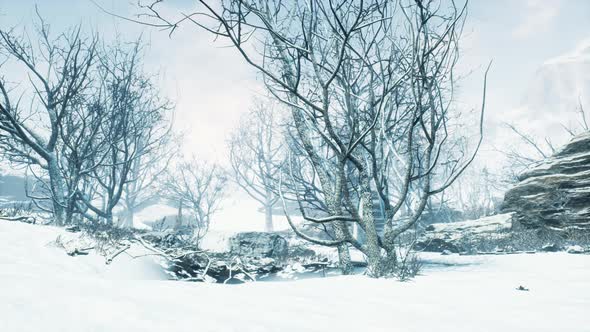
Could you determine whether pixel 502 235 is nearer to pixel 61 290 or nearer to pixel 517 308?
pixel 517 308

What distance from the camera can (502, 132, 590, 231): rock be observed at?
867 cm

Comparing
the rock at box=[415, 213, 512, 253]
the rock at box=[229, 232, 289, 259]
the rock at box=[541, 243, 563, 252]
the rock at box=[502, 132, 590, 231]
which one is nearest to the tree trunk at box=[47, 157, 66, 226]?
the rock at box=[229, 232, 289, 259]

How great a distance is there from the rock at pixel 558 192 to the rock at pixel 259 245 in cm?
733

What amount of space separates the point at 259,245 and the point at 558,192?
347 inches

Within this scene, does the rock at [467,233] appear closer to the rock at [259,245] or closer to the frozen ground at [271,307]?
the rock at [259,245]

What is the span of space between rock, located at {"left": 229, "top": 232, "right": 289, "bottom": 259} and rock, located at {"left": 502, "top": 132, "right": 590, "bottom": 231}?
733cm

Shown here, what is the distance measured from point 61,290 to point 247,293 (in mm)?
908

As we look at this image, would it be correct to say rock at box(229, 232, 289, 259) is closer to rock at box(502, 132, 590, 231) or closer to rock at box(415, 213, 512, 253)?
rock at box(415, 213, 512, 253)

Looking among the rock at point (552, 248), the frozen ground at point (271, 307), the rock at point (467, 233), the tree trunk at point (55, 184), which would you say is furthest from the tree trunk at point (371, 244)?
the tree trunk at point (55, 184)

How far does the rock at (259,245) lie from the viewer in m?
10.3

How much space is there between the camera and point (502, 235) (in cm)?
996

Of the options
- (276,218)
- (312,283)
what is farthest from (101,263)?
(276,218)

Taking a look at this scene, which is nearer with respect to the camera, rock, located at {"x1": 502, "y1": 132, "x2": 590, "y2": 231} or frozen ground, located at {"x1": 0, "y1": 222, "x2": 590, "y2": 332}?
frozen ground, located at {"x1": 0, "y1": 222, "x2": 590, "y2": 332}

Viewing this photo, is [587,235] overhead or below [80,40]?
below
